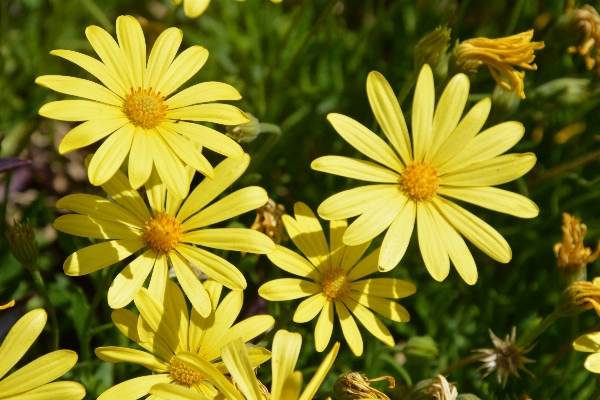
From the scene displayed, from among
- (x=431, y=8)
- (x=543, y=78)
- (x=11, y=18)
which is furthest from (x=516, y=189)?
(x=11, y=18)

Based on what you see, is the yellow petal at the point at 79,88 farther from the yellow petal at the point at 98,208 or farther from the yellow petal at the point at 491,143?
the yellow petal at the point at 491,143

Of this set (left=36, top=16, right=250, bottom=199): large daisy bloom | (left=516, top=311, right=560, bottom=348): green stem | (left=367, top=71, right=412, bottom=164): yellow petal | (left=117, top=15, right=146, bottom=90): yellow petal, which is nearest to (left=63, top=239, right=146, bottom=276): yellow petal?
(left=36, top=16, right=250, bottom=199): large daisy bloom

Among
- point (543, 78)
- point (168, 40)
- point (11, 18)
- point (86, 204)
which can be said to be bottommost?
point (86, 204)

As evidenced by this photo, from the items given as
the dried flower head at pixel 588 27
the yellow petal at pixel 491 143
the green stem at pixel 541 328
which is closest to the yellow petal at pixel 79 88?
the yellow petal at pixel 491 143

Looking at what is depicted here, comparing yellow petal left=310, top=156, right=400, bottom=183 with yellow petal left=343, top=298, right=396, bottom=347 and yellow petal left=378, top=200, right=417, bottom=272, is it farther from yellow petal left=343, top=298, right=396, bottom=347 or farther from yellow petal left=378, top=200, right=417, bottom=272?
yellow petal left=343, top=298, right=396, bottom=347

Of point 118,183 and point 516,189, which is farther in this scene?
point 516,189

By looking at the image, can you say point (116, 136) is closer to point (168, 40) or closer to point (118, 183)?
point (118, 183)

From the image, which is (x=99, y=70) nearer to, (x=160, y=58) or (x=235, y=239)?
(x=160, y=58)
